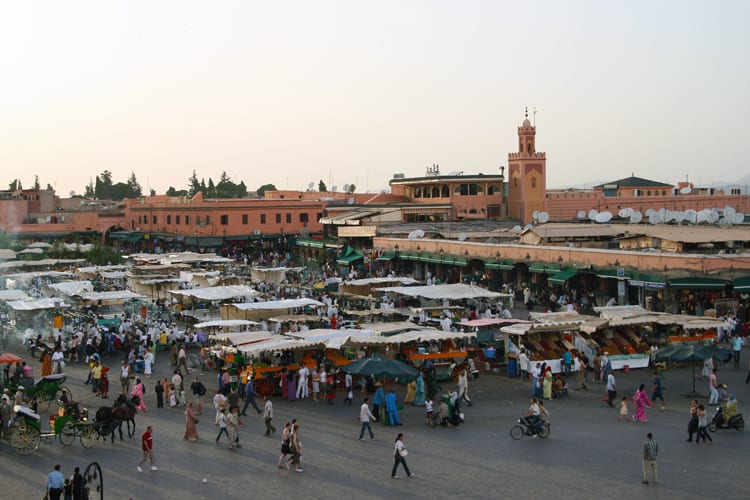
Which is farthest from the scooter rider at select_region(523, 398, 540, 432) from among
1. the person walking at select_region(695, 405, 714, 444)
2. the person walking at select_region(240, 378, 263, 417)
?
the person walking at select_region(240, 378, 263, 417)

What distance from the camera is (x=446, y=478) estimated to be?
1405 cm

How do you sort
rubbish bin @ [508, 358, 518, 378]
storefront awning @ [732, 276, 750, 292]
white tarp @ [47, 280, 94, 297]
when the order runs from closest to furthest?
rubbish bin @ [508, 358, 518, 378]
storefront awning @ [732, 276, 750, 292]
white tarp @ [47, 280, 94, 297]

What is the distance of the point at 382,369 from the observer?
61.7ft

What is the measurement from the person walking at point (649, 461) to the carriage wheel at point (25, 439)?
1028cm

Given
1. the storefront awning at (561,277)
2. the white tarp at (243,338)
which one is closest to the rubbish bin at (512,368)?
the white tarp at (243,338)

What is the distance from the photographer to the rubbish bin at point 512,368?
22.9 m

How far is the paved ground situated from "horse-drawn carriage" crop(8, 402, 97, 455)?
183 millimetres

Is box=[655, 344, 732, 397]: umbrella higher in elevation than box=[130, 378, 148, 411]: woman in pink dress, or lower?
higher

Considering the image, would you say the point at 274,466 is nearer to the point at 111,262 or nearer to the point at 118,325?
the point at 118,325

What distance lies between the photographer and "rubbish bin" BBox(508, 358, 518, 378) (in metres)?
22.9

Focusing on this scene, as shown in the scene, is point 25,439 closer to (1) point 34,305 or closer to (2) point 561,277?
(1) point 34,305

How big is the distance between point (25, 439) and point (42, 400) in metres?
3.90

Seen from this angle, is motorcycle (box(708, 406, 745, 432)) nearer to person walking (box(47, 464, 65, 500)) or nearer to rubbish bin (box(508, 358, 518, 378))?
rubbish bin (box(508, 358, 518, 378))

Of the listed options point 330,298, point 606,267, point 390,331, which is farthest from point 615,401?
point 330,298
